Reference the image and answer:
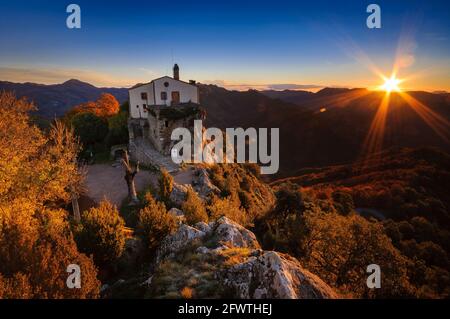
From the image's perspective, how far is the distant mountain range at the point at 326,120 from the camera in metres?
117

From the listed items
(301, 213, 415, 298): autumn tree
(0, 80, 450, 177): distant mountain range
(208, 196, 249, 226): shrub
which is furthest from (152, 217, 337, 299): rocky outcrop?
(0, 80, 450, 177): distant mountain range

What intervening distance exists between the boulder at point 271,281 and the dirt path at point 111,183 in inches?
642

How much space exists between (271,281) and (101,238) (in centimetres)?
831

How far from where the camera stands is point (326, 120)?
139500mm

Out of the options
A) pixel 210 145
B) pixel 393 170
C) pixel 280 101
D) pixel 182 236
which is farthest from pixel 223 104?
pixel 182 236

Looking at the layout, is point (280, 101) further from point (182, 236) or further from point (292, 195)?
point (182, 236)

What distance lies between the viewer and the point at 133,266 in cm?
1344

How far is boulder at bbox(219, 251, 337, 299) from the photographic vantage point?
8.26 metres

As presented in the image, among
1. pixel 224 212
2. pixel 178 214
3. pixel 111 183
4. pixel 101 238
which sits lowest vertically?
pixel 224 212

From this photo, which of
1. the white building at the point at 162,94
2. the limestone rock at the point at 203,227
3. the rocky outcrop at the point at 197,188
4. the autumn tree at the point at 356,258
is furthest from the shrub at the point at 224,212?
the white building at the point at 162,94

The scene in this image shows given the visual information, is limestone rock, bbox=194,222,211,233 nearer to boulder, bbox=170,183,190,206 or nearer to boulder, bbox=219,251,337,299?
boulder, bbox=219,251,337,299

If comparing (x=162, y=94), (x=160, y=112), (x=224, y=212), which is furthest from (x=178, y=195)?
(x=162, y=94)

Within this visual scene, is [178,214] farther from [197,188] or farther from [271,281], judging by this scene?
[271,281]

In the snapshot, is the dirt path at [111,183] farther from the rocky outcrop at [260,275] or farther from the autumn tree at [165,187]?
the rocky outcrop at [260,275]
